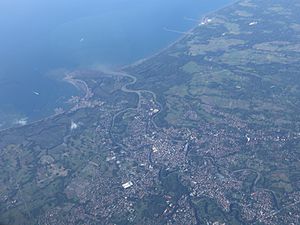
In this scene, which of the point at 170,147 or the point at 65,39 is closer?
the point at 170,147

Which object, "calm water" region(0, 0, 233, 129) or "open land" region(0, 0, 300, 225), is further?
"calm water" region(0, 0, 233, 129)

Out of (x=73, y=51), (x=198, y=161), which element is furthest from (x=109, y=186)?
(x=73, y=51)

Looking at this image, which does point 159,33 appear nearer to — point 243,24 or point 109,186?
point 243,24

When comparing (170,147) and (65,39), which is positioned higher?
(170,147)

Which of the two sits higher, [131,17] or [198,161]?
[198,161]

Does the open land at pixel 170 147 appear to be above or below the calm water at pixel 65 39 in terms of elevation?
above

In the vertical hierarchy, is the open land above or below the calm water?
above

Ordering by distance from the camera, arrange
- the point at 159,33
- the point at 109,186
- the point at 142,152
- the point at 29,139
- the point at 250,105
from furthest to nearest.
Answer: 1. the point at 159,33
2. the point at 250,105
3. the point at 29,139
4. the point at 142,152
5. the point at 109,186

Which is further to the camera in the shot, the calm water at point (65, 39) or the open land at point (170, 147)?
the calm water at point (65, 39)
